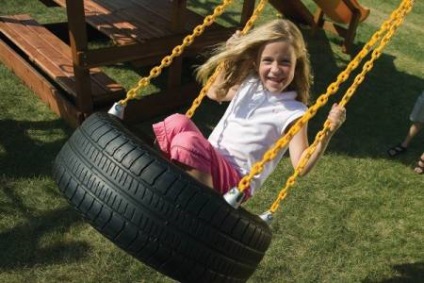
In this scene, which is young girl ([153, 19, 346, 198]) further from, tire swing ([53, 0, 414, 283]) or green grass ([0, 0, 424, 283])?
green grass ([0, 0, 424, 283])

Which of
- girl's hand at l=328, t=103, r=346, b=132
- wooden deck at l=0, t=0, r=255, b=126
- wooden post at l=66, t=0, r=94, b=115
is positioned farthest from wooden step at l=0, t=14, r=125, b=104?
girl's hand at l=328, t=103, r=346, b=132

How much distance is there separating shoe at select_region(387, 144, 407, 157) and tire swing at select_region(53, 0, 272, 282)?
357cm

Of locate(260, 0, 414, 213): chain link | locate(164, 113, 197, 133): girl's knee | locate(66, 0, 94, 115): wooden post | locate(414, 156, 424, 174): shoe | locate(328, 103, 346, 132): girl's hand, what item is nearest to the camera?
locate(260, 0, 414, 213): chain link

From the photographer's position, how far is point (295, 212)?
406cm

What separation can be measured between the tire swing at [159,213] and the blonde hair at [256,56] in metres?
1.09

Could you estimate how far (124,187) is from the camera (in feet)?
6.30

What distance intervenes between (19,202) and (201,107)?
240 centimetres

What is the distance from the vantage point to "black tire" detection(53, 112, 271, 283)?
6.16ft

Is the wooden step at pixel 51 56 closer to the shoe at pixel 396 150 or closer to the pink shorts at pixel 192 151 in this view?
the pink shorts at pixel 192 151

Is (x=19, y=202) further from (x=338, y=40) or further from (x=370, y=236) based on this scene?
(x=338, y=40)

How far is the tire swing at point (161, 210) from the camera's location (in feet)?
6.17

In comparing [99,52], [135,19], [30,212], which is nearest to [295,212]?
[30,212]

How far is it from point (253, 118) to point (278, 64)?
355mm

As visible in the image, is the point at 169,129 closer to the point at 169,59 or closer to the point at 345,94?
the point at 169,59
